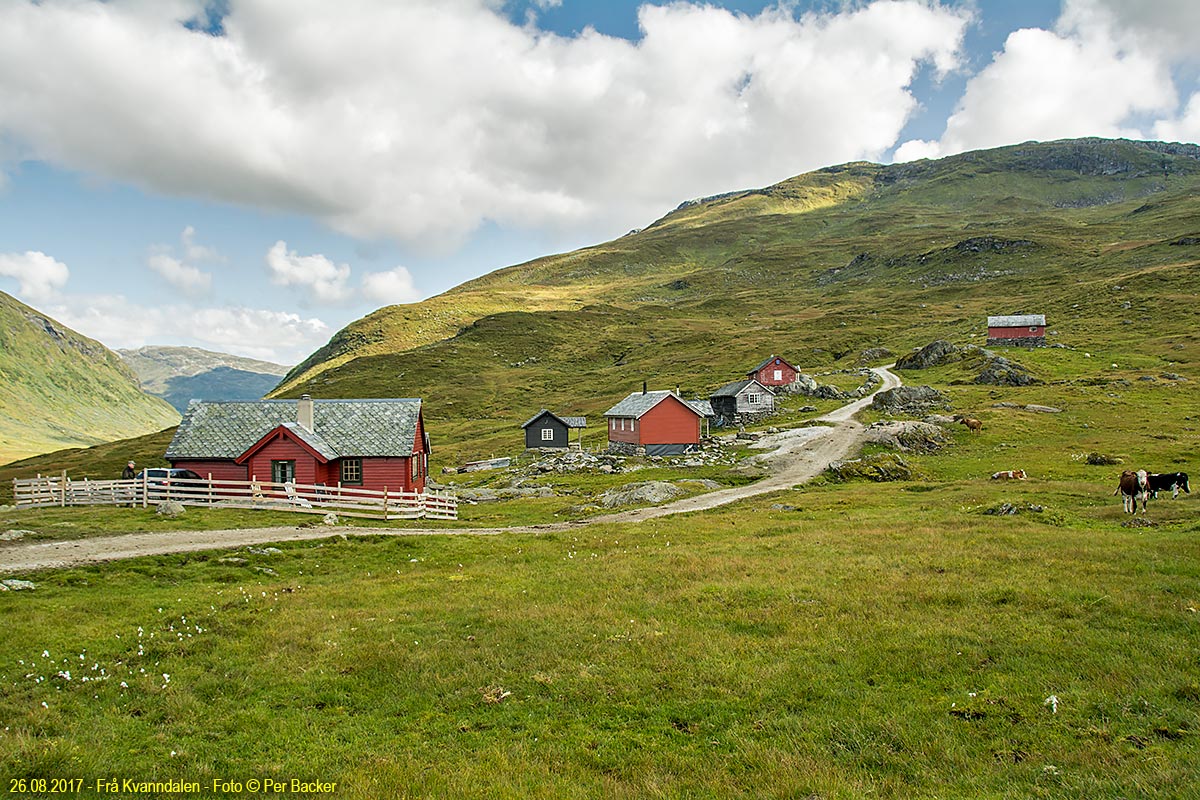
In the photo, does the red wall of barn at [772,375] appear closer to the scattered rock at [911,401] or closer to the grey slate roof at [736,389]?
the grey slate roof at [736,389]

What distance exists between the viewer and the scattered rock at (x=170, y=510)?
111 ft

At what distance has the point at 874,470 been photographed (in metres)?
52.2

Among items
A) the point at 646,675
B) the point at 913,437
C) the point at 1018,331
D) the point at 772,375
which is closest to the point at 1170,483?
the point at 646,675

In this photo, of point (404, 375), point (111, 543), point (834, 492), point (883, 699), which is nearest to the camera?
point (883, 699)

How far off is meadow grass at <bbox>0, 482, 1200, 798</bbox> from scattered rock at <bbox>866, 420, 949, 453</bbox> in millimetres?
39992

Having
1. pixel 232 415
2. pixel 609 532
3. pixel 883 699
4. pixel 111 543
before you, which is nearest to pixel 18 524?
pixel 111 543

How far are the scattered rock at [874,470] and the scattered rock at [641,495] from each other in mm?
13939

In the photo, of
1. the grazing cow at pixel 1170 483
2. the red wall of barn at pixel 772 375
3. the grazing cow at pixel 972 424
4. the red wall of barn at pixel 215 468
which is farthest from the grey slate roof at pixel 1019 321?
the red wall of barn at pixel 215 468

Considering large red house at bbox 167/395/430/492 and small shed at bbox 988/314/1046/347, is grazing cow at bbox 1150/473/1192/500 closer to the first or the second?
large red house at bbox 167/395/430/492

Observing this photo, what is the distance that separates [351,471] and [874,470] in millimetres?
41903

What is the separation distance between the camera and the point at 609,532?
1318 inches

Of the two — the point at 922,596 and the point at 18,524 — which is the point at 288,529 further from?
the point at 922,596

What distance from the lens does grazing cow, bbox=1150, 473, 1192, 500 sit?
29678 millimetres

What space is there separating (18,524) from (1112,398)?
329 feet
